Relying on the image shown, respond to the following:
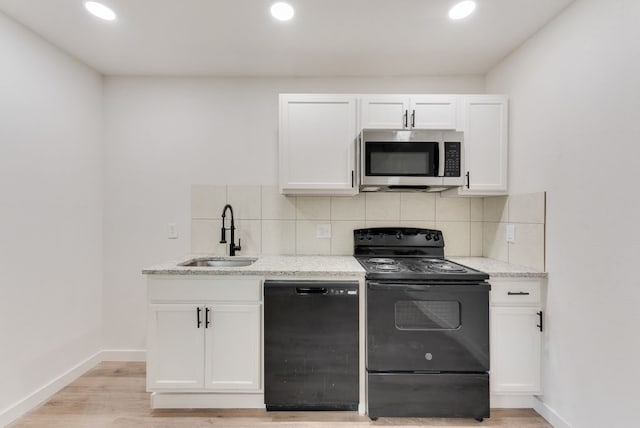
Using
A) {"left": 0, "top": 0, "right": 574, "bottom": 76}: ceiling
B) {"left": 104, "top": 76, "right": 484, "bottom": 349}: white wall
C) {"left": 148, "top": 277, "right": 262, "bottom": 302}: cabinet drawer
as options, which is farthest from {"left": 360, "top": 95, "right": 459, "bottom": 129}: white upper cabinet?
{"left": 148, "top": 277, "right": 262, "bottom": 302}: cabinet drawer

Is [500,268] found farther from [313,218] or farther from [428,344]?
[313,218]

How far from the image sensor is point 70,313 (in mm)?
2305

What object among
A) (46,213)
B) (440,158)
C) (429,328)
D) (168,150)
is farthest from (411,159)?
(46,213)

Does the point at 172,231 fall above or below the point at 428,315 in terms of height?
above

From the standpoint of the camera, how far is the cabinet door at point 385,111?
2.24 m

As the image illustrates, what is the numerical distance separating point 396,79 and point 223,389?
268cm

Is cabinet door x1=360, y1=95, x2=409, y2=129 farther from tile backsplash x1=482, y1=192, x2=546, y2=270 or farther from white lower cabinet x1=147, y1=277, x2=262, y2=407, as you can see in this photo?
white lower cabinet x1=147, y1=277, x2=262, y2=407

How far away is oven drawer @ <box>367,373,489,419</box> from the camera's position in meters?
1.84

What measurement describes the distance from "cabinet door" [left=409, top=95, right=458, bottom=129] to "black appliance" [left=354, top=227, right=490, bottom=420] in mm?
1094

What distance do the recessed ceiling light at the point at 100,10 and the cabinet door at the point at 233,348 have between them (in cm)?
188

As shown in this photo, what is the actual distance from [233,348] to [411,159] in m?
1.74

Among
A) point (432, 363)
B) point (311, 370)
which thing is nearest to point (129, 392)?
point (311, 370)

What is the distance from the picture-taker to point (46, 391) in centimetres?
207

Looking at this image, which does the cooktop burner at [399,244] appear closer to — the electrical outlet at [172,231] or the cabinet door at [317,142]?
the cabinet door at [317,142]
